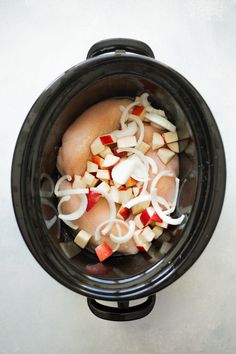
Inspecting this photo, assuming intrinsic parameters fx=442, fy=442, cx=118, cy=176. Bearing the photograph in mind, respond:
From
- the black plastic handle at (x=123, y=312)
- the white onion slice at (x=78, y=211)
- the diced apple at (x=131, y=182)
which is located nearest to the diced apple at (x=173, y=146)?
the diced apple at (x=131, y=182)

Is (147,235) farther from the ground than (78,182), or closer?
closer

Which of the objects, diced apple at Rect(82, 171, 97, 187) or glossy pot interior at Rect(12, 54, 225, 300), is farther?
diced apple at Rect(82, 171, 97, 187)

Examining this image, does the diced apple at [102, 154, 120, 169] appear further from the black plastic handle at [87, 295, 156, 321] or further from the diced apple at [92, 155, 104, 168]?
the black plastic handle at [87, 295, 156, 321]

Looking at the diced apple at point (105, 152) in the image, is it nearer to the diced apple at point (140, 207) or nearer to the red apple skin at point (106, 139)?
the red apple skin at point (106, 139)

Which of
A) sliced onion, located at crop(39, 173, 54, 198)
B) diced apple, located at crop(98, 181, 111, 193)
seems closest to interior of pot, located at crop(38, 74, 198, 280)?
sliced onion, located at crop(39, 173, 54, 198)

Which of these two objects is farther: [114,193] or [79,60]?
[79,60]

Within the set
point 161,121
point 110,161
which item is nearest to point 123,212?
point 110,161

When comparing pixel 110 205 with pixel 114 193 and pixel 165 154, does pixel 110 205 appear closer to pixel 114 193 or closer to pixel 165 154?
pixel 114 193
